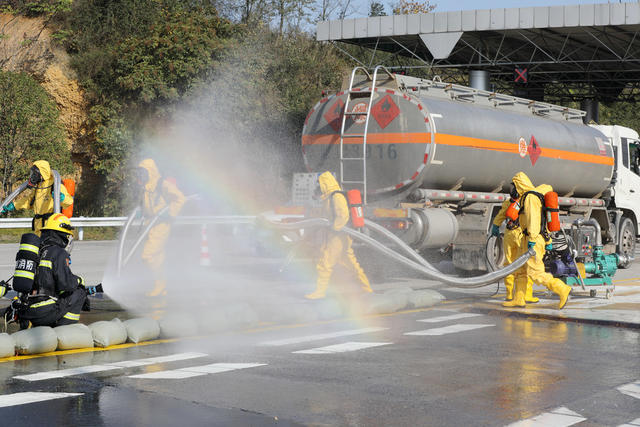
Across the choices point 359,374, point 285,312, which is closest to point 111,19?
point 285,312

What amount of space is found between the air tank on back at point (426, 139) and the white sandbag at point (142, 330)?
6.84 metres

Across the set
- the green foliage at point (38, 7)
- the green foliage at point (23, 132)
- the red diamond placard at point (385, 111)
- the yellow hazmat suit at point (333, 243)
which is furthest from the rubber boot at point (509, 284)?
the green foliage at point (38, 7)

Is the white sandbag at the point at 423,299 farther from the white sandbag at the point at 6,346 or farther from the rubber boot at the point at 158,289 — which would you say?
the white sandbag at the point at 6,346

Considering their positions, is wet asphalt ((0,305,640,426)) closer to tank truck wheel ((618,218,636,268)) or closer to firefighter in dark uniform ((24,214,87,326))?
firefighter in dark uniform ((24,214,87,326))

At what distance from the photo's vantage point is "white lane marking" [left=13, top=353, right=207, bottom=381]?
6.90 m

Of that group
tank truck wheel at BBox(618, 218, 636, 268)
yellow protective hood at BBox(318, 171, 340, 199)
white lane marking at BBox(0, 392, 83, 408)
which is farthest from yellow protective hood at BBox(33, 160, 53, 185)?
tank truck wheel at BBox(618, 218, 636, 268)

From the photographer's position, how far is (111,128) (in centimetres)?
3359

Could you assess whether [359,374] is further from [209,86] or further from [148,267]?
[209,86]

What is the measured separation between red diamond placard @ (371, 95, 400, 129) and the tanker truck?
0.02m

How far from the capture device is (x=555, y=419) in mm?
5680

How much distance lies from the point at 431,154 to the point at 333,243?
2.88m

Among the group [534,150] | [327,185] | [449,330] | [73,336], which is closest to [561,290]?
[449,330]

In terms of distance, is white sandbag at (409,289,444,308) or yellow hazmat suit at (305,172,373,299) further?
yellow hazmat suit at (305,172,373,299)

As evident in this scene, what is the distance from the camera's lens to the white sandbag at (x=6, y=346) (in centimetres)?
764
